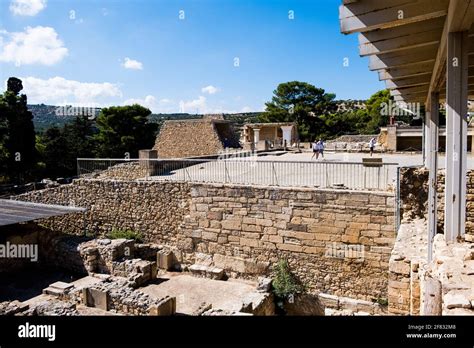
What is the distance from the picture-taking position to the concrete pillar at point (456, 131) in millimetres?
3658

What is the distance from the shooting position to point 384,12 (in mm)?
3674

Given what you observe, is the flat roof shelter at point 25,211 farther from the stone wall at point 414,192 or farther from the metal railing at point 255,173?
the stone wall at point 414,192

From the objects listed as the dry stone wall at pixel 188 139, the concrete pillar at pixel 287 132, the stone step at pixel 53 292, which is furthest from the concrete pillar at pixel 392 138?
the stone step at pixel 53 292

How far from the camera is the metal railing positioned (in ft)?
34.4

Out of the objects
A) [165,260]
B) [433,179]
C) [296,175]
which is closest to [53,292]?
[165,260]

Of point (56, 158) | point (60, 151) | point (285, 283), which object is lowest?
point (285, 283)

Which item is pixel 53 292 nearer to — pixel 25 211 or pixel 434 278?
pixel 25 211

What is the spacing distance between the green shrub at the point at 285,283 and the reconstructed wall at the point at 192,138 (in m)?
14.0

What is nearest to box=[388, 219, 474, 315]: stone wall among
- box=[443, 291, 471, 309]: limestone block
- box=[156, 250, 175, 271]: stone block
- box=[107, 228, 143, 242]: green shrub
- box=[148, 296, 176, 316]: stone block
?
box=[443, 291, 471, 309]: limestone block

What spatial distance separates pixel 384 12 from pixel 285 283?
25.0ft

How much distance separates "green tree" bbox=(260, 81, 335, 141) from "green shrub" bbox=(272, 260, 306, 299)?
114 ft

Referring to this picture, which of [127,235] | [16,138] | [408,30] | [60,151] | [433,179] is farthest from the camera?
[60,151]
